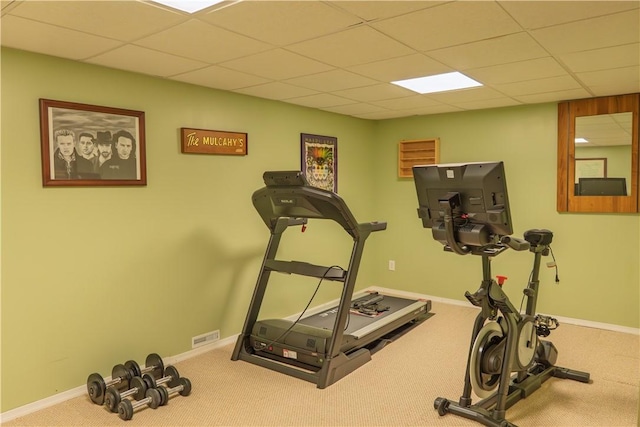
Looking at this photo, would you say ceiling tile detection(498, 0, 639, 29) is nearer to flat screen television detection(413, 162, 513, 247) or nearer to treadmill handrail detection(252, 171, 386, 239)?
flat screen television detection(413, 162, 513, 247)

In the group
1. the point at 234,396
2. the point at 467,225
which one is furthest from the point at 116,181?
the point at 467,225

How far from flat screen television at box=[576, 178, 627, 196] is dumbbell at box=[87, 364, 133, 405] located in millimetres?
3996

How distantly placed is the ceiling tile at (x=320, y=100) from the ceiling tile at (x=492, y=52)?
4.28 ft

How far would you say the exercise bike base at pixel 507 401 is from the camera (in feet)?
8.17

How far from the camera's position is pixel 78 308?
2879 mm

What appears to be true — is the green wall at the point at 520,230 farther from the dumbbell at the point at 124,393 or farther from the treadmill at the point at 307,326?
the dumbbell at the point at 124,393

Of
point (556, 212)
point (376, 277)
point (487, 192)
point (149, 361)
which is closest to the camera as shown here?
point (487, 192)

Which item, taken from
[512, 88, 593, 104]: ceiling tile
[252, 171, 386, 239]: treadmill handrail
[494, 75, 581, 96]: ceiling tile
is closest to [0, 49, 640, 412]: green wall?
[512, 88, 593, 104]: ceiling tile

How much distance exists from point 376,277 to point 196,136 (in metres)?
3.01

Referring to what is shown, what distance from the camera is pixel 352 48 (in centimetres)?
257

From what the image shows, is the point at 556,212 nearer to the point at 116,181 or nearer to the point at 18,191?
the point at 116,181

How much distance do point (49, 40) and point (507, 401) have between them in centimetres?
322

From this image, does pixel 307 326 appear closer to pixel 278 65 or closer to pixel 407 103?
pixel 278 65

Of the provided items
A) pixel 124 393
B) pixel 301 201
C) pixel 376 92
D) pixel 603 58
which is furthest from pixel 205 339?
pixel 603 58
